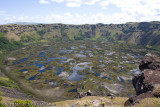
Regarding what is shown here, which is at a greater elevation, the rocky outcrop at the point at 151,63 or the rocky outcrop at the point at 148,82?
the rocky outcrop at the point at 151,63

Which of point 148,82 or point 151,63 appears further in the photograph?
point 151,63

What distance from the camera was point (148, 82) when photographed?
51.8 meters

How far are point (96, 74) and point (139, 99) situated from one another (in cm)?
12532

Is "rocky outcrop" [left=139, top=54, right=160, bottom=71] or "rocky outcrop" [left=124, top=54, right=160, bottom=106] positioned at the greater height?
"rocky outcrop" [left=139, top=54, right=160, bottom=71]

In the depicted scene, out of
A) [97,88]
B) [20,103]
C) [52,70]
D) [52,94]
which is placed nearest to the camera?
[20,103]

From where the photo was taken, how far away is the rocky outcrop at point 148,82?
45656mm

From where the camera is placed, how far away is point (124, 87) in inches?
5182

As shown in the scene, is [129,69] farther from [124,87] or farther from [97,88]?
[97,88]

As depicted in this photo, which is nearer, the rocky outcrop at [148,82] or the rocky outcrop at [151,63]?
the rocky outcrop at [148,82]

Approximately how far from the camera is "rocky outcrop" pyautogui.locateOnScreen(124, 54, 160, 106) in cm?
4566

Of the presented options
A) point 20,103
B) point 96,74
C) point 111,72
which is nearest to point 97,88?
point 96,74

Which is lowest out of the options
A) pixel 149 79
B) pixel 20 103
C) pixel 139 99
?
pixel 20 103

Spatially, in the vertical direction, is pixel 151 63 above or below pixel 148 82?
above

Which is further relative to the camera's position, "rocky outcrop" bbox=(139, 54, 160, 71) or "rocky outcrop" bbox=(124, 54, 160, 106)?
"rocky outcrop" bbox=(139, 54, 160, 71)
